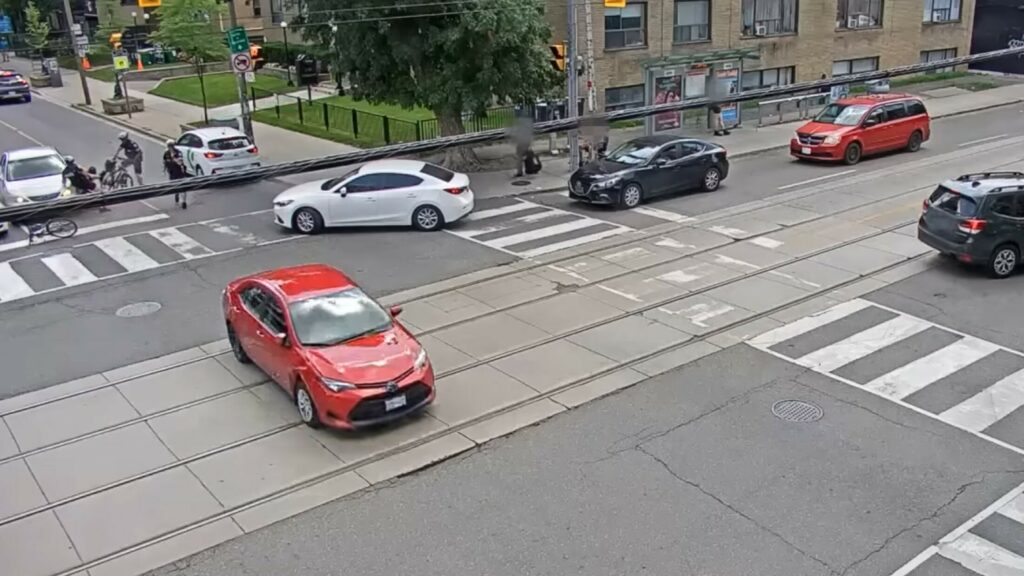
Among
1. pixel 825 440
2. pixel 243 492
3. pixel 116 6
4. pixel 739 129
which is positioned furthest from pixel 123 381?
pixel 116 6

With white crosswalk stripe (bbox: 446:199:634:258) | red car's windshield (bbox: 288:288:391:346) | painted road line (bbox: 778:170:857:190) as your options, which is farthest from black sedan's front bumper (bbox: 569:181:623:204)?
red car's windshield (bbox: 288:288:391:346)

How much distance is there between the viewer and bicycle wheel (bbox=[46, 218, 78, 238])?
20797mm

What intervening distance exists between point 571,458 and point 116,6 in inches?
2771

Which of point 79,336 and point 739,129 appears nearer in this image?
point 79,336

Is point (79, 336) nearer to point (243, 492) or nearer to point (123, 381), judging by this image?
point (123, 381)

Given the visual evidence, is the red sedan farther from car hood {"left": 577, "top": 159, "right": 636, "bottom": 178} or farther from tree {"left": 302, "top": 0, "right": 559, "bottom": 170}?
tree {"left": 302, "top": 0, "right": 559, "bottom": 170}

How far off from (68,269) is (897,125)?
23465mm

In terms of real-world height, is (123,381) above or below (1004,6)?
below

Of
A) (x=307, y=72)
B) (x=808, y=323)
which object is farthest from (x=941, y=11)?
(x=808, y=323)

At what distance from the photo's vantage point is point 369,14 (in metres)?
24.5

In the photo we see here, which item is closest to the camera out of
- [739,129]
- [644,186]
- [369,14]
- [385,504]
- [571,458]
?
[385,504]

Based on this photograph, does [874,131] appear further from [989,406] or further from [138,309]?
[138,309]

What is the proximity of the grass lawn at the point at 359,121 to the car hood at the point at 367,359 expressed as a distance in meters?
17.6

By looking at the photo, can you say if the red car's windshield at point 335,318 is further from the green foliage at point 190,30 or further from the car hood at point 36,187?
the green foliage at point 190,30
